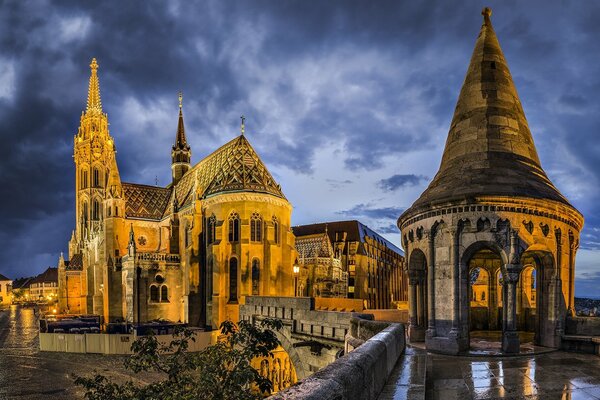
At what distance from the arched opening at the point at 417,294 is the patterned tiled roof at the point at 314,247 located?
4476 centimetres

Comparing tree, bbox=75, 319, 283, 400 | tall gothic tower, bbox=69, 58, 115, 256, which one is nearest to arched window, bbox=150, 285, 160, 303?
tall gothic tower, bbox=69, 58, 115, 256

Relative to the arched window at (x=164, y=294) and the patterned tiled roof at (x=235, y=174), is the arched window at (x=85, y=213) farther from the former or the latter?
the arched window at (x=164, y=294)

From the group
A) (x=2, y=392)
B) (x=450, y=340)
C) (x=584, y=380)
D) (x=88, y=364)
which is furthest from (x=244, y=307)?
(x=584, y=380)

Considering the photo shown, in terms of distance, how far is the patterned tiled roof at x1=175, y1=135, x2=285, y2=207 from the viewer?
4466 cm

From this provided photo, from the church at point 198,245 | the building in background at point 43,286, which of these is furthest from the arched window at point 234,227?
the building in background at point 43,286

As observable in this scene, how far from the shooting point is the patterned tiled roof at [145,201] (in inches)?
2256

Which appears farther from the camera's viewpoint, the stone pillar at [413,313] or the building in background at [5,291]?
the building in background at [5,291]

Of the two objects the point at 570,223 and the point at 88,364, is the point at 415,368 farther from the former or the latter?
Answer: the point at 88,364

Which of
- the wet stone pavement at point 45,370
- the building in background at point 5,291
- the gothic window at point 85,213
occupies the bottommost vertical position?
the building in background at point 5,291

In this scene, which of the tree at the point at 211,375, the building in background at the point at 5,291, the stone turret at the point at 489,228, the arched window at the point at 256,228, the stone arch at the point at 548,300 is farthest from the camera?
the building in background at the point at 5,291

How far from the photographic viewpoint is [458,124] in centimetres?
1606

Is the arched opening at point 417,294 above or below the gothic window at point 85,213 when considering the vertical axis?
below

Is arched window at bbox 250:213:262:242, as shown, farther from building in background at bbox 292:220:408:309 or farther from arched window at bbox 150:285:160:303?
building in background at bbox 292:220:408:309

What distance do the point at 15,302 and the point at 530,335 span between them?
176578mm
